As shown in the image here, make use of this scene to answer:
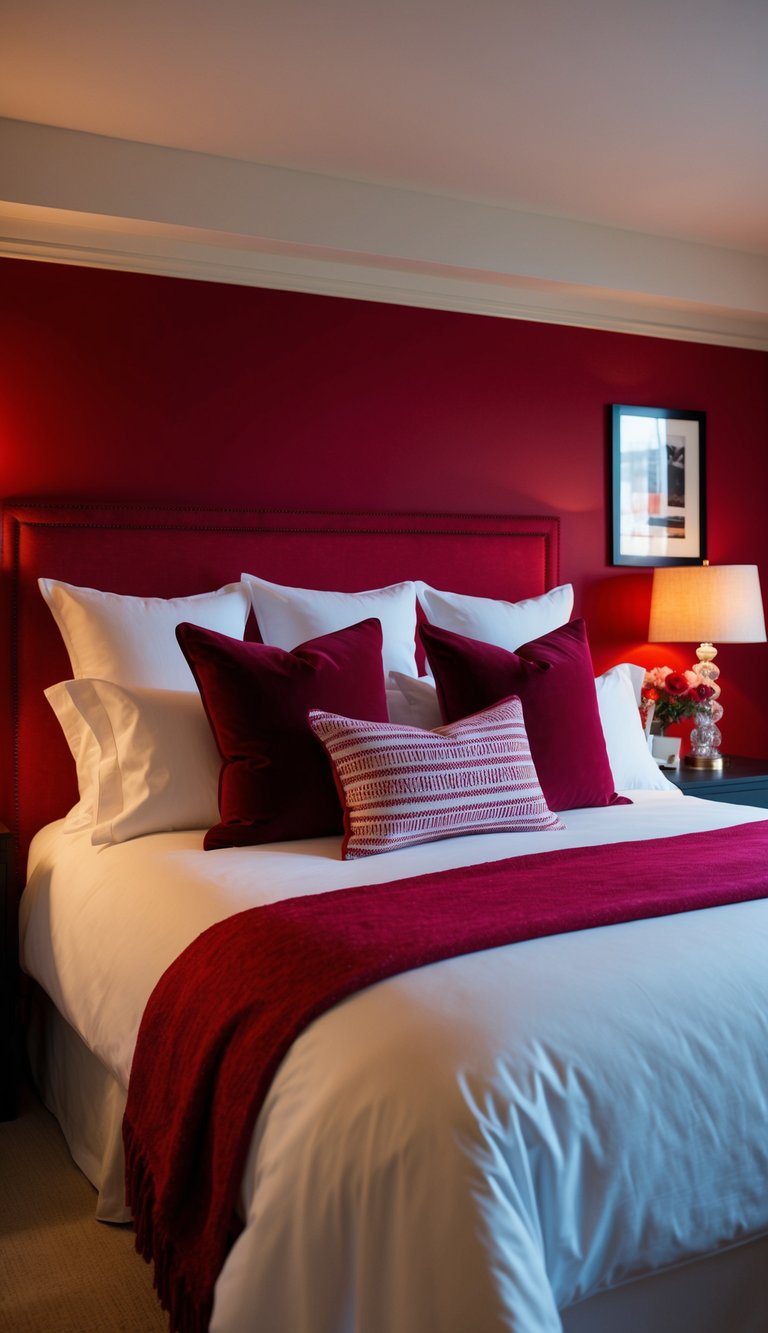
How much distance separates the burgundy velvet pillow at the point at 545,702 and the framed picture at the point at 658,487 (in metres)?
1.48

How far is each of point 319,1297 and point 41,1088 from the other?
186cm

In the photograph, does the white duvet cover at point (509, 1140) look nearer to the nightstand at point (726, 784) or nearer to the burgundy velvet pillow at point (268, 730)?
the burgundy velvet pillow at point (268, 730)

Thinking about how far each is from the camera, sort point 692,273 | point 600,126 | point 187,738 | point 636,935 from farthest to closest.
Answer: point 692,273 → point 600,126 → point 187,738 → point 636,935

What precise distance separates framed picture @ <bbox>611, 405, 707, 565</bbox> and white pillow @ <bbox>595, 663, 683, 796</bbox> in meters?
1.04

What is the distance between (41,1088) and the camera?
310 centimetres

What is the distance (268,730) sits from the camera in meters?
2.79

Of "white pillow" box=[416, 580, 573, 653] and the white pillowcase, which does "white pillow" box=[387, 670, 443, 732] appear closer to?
the white pillowcase

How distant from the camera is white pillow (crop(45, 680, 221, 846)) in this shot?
2.90 meters

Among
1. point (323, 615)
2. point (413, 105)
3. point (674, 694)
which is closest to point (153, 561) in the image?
point (323, 615)

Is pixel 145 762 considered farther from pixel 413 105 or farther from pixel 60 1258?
pixel 413 105

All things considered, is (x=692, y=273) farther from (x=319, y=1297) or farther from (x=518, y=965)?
(x=319, y=1297)

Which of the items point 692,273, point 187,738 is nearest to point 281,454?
point 187,738

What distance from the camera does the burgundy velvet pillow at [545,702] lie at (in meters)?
3.10

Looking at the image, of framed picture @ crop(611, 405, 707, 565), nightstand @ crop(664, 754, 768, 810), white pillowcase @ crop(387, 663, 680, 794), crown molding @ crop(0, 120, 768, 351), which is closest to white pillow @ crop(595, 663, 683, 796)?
white pillowcase @ crop(387, 663, 680, 794)
